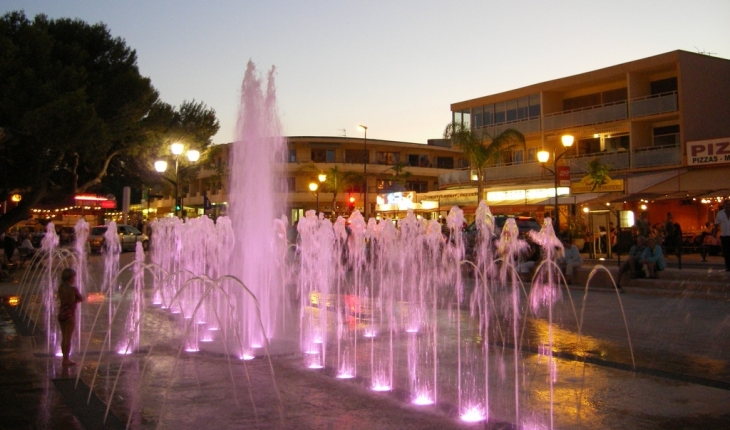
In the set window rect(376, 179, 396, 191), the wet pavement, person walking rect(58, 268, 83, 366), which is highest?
window rect(376, 179, 396, 191)

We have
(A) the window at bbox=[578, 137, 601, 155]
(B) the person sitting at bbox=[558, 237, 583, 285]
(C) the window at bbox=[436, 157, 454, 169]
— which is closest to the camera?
(B) the person sitting at bbox=[558, 237, 583, 285]

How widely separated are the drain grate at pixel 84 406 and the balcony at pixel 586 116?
3315cm

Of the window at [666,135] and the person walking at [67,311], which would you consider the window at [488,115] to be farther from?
the person walking at [67,311]

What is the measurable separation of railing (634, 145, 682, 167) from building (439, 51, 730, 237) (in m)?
0.05

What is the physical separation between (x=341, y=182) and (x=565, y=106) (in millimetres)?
25601

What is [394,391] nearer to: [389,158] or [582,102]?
[582,102]

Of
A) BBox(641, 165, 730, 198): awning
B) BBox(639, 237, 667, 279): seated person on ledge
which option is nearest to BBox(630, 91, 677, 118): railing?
BBox(641, 165, 730, 198): awning

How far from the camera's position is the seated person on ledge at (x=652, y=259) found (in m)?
15.7

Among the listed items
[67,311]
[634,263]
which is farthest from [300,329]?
[634,263]

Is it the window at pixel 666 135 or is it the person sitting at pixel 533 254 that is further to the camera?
the window at pixel 666 135

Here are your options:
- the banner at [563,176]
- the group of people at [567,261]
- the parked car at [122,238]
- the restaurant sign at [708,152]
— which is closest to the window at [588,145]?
the restaurant sign at [708,152]

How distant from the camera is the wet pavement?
5.96m

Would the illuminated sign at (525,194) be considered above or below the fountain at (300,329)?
above

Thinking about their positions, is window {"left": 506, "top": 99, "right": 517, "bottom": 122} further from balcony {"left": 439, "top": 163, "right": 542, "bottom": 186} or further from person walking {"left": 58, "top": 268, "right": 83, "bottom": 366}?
person walking {"left": 58, "top": 268, "right": 83, "bottom": 366}
